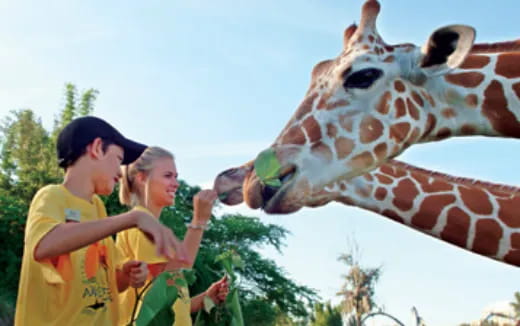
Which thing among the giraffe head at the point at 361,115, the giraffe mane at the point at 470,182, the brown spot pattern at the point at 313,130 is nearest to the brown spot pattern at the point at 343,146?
the giraffe head at the point at 361,115

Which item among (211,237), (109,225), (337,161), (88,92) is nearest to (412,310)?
(337,161)

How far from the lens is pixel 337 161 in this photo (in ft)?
10.9

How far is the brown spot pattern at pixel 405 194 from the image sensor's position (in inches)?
162

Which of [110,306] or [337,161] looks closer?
[110,306]

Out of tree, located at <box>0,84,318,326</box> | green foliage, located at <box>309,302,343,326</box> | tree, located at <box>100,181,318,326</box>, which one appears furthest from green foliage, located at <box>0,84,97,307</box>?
green foliage, located at <box>309,302,343,326</box>

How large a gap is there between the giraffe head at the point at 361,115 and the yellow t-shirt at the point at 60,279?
1353 mm

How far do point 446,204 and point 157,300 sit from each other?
8.33 ft

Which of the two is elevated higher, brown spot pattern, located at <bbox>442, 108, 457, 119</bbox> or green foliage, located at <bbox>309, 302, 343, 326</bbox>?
brown spot pattern, located at <bbox>442, 108, 457, 119</bbox>

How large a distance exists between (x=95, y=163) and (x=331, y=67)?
6.20 ft

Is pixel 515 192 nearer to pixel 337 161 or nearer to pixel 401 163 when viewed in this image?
pixel 401 163

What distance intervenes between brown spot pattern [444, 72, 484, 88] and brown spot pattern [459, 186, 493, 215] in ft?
2.69

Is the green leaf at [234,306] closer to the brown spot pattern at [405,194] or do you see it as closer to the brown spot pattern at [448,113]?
the brown spot pattern at [448,113]

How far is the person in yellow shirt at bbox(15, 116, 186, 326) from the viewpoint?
5.34 feet

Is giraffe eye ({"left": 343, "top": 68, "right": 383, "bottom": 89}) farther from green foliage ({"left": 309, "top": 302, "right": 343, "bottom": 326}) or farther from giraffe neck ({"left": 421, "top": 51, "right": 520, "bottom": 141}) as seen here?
green foliage ({"left": 309, "top": 302, "right": 343, "bottom": 326})
